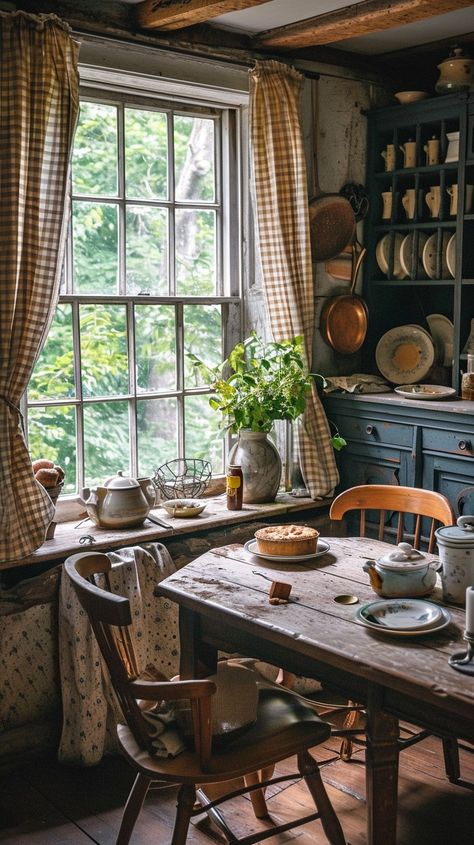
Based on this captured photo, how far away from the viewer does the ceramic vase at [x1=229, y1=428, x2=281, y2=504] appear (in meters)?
3.76

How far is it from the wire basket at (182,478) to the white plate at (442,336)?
1231mm

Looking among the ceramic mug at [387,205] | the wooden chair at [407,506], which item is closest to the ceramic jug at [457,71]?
the ceramic mug at [387,205]

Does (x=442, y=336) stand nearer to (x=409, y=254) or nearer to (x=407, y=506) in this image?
(x=409, y=254)

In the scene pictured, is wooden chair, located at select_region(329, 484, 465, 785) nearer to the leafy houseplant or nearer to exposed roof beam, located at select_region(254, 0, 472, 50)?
the leafy houseplant

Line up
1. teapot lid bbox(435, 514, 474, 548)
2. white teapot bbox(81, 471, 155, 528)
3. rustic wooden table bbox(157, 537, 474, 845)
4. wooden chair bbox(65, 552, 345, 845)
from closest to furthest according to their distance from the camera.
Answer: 1. rustic wooden table bbox(157, 537, 474, 845)
2. wooden chair bbox(65, 552, 345, 845)
3. teapot lid bbox(435, 514, 474, 548)
4. white teapot bbox(81, 471, 155, 528)

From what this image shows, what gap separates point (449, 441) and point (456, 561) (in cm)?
140

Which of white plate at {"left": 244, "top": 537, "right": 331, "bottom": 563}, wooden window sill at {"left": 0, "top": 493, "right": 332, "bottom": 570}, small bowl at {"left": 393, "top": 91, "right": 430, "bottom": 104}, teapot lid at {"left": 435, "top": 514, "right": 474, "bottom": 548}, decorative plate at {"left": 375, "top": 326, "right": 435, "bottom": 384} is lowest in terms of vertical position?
wooden window sill at {"left": 0, "top": 493, "right": 332, "bottom": 570}

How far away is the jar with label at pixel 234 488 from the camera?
368cm

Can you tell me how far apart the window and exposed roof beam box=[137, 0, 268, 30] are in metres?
0.36

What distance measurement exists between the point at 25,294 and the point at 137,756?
62.3 inches

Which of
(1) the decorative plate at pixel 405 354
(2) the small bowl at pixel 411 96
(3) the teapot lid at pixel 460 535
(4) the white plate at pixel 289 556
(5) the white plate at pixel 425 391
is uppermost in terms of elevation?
(2) the small bowl at pixel 411 96

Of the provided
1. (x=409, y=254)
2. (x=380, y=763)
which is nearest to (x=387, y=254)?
(x=409, y=254)

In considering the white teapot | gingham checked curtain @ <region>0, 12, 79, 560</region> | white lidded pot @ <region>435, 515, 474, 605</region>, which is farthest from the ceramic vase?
white lidded pot @ <region>435, 515, 474, 605</region>

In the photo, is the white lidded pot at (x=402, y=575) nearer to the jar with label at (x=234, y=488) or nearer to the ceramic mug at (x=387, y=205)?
the jar with label at (x=234, y=488)
